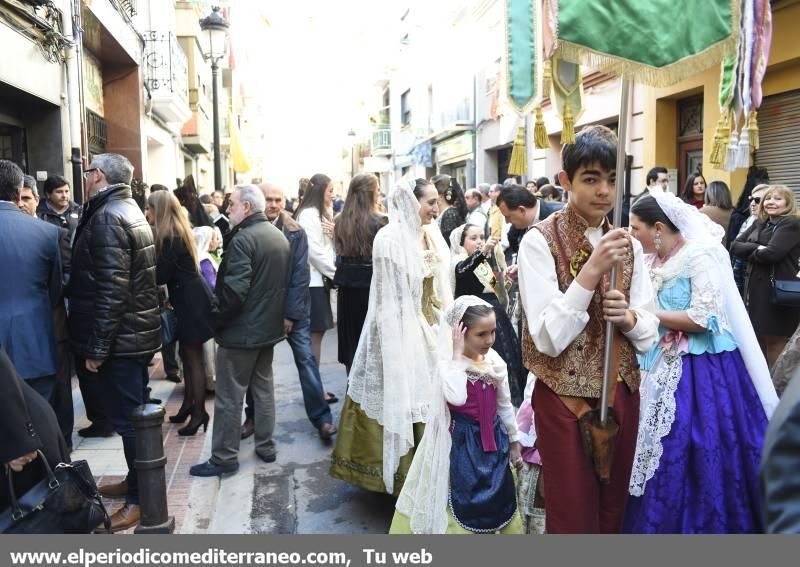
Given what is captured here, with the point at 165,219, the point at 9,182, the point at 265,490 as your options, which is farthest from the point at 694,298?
the point at 165,219

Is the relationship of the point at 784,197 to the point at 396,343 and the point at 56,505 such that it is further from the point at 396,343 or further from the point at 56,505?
the point at 56,505

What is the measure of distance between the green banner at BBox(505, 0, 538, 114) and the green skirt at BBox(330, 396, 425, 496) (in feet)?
7.16

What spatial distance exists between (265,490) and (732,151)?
143 inches

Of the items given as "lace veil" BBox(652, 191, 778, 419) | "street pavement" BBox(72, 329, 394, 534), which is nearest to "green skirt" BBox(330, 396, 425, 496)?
"street pavement" BBox(72, 329, 394, 534)

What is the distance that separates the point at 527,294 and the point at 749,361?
5.56ft

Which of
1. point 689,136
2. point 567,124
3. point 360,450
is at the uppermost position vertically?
point 689,136

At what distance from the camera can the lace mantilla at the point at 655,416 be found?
12.1 feet

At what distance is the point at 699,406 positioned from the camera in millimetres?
3717

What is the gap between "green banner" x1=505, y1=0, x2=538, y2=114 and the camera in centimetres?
280

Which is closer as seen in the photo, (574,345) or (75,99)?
(574,345)

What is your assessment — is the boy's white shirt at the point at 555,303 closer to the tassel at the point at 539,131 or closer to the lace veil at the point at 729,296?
the tassel at the point at 539,131

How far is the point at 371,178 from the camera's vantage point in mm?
5641

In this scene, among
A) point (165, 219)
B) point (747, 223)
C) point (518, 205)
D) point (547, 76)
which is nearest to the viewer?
point (547, 76)
